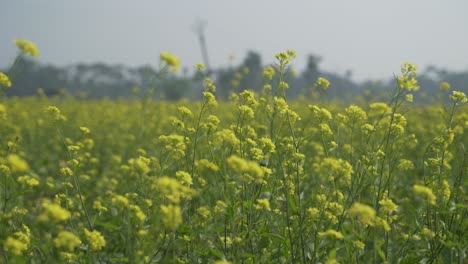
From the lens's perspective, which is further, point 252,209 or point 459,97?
point 459,97

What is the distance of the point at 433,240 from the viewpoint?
92.4 inches

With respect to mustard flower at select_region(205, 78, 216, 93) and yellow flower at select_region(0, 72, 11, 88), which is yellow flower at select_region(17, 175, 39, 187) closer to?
yellow flower at select_region(0, 72, 11, 88)

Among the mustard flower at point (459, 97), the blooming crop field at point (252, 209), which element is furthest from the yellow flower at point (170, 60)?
the mustard flower at point (459, 97)

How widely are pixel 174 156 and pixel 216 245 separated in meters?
0.56

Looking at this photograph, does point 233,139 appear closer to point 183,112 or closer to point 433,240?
point 183,112

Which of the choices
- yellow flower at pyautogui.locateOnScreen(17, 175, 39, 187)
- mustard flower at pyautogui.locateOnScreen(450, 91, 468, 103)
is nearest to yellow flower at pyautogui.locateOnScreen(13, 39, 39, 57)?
yellow flower at pyautogui.locateOnScreen(17, 175, 39, 187)

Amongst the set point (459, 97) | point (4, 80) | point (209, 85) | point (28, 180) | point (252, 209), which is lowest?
point (252, 209)

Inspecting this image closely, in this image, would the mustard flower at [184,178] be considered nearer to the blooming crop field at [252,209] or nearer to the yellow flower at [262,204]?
the blooming crop field at [252,209]

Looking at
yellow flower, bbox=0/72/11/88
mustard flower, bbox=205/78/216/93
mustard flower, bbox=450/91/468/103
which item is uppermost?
yellow flower, bbox=0/72/11/88

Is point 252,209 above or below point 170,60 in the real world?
below

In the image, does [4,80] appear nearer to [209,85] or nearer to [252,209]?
[209,85]

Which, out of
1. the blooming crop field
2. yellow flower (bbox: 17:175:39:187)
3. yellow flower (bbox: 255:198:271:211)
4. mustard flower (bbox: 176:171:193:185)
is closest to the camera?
the blooming crop field

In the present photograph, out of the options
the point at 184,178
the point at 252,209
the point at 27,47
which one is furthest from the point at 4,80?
the point at 252,209

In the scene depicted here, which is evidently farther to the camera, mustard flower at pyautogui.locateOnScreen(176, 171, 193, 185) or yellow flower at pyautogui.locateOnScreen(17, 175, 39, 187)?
yellow flower at pyautogui.locateOnScreen(17, 175, 39, 187)
